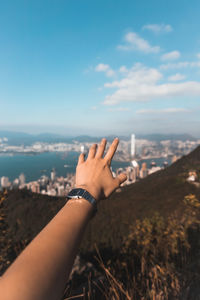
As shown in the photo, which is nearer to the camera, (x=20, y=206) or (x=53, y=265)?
(x=53, y=265)

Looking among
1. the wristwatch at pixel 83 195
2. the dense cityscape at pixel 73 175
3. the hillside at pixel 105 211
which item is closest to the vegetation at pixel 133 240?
the hillside at pixel 105 211

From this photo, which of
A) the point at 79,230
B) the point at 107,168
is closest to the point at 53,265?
the point at 79,230

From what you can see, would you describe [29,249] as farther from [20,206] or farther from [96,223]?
[20,206]

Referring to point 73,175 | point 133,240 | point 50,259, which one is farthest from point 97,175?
point 73,175

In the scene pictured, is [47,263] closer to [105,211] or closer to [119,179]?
[119,179]

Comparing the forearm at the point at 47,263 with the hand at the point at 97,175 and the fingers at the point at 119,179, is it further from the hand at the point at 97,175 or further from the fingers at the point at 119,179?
the fingers at the point at 119,179

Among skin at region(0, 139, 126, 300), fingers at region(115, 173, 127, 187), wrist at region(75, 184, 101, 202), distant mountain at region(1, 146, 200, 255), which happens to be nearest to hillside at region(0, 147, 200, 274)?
distant mountain at region(1, 146, 200, 255)
